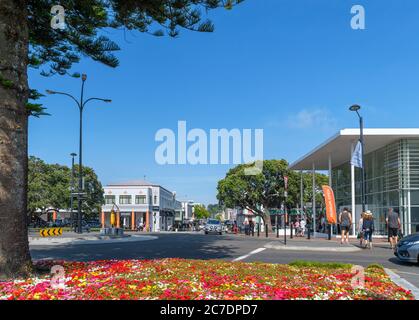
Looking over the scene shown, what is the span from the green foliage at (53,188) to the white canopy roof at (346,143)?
31.7 metres

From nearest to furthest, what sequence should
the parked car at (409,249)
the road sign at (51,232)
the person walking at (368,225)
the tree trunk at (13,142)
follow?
the tree trunk at (13,142), the parked car at (409,249), the person walking at (368,225), the road sign at (51,232)

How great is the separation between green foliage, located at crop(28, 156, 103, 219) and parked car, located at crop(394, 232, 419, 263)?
48692 mm

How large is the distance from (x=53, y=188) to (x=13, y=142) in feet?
179

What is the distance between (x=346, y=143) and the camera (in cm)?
3247

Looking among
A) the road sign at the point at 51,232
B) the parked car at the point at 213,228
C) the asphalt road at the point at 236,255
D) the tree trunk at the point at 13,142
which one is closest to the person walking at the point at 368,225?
the asphalt road at the point at 236,255

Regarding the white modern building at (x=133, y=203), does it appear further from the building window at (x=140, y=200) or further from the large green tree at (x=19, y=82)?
the large green tree at (x=19, y=82)

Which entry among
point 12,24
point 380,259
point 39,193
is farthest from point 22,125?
point 39,193

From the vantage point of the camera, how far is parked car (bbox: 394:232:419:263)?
13797mm

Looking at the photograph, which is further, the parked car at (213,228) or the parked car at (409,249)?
the parked car at (213,228)

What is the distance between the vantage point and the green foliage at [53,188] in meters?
57.1

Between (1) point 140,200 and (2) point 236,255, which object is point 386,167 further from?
(1) point 140,200

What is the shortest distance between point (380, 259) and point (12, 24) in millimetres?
13353

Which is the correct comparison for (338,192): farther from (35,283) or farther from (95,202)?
(35,283)
